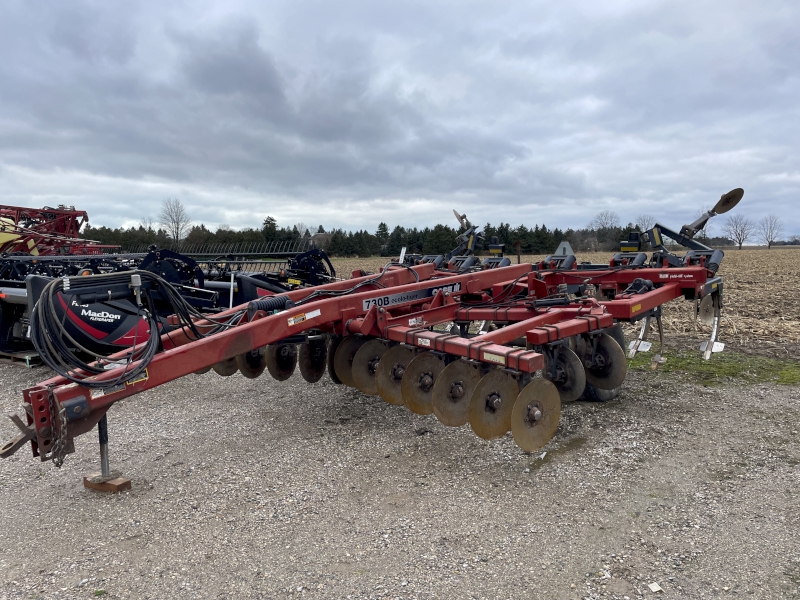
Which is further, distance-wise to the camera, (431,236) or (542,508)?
(431,236)

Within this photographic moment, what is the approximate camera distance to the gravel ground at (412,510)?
9.47ft

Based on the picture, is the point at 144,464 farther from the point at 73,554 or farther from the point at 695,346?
the point at 695,346

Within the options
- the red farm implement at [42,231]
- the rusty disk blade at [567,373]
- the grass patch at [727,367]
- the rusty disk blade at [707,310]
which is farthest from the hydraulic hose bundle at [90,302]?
the red farm implement at [42,231]

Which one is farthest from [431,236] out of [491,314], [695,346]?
[491,314]

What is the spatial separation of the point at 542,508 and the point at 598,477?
655 mm

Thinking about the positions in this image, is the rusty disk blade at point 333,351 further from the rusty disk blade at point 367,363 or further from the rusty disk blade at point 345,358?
the rusty disk blade at point 367,363

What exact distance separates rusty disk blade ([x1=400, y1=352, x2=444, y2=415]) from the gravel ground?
1.35 feet

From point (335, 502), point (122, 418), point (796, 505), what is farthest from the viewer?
point (122, 418)

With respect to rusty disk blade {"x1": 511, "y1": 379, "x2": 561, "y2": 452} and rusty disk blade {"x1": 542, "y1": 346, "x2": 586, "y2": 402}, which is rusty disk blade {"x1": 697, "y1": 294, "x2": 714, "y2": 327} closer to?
rusty disk blade {"x1": 542, "y1": 346, "x2": 586, "y2": 402}

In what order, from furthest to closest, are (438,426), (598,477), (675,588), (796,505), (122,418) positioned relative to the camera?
(122,418)
(438,426)
(598,477)
(796,505)
(675,588)

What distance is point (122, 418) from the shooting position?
5.57 metres

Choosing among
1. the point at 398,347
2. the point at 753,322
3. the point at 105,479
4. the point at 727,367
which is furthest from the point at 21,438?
the point at 753,322

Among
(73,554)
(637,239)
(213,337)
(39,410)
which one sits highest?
(637,239)

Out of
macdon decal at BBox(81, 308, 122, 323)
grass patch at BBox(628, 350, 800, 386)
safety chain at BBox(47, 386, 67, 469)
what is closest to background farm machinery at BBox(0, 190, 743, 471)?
safety chain at BBox(47, 386, 67, 469)
